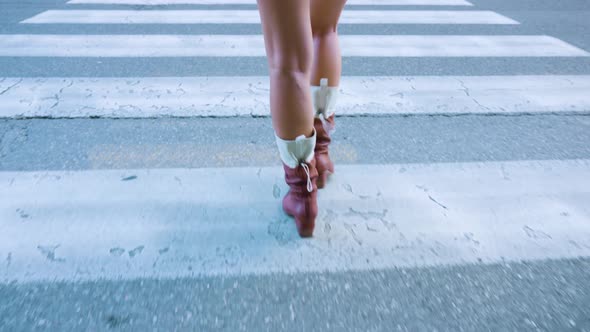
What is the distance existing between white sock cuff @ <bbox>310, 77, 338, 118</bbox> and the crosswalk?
0.31 meters

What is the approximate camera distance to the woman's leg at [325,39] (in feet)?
5.31

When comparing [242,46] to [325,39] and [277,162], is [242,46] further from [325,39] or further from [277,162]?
[325,39]

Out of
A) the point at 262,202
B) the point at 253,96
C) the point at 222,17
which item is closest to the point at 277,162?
the point at 262,202

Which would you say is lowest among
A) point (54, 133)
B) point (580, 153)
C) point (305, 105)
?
point (580, 153)

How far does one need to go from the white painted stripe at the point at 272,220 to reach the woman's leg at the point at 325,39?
1.47ft

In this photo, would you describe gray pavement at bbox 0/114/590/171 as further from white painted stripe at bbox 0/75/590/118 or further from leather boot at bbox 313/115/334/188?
leather boot at bbox 313/115/334/188

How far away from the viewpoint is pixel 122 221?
1.61 m

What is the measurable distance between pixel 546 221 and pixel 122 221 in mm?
1518

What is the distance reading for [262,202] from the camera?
1749 millimetres

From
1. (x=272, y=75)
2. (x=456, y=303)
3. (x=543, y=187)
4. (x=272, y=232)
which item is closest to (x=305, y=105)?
(x=272, y=75)

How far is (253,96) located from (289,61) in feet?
4.61

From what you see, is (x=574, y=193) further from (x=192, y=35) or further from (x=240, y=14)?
(x=240, y=14)

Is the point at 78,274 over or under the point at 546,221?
over

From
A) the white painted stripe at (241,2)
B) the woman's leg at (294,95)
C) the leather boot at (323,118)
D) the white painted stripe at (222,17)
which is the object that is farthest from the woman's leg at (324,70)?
the white painted stripe at (241,2)
